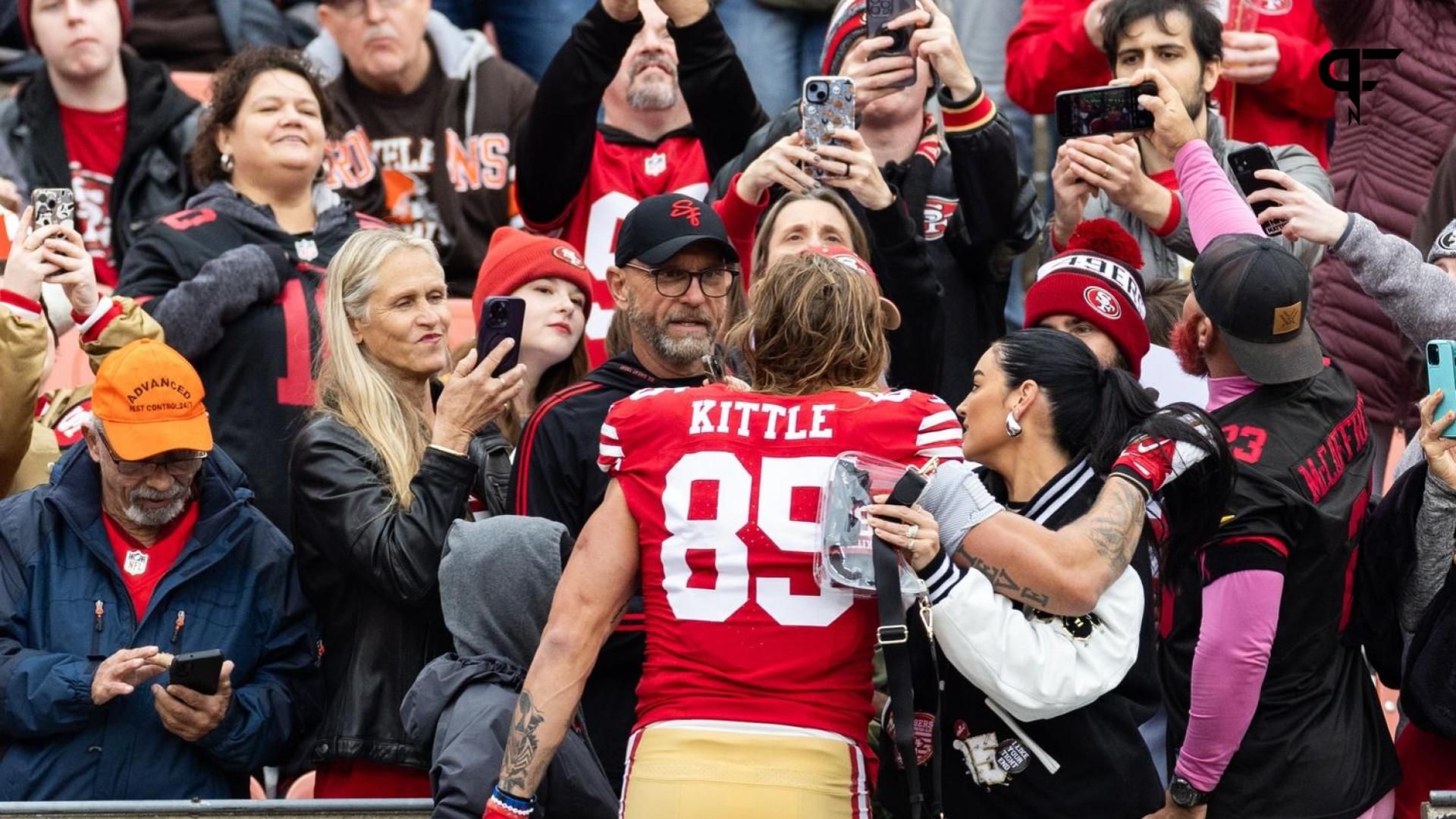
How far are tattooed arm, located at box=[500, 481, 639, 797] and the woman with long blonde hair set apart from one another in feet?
2.64

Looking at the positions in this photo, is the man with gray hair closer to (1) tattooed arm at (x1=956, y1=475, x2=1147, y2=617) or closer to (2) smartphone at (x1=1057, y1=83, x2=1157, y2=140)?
(2) smartphone at (x1=1057, y1=83, x2=1157, y2=140)

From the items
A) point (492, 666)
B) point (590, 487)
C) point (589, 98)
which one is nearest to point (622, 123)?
point (589, 98)

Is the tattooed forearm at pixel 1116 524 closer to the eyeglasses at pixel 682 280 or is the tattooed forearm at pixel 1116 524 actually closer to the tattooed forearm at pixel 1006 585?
the tattooed forearm at pixel 1006 585

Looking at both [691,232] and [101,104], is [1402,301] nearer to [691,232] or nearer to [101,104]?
[691,232]

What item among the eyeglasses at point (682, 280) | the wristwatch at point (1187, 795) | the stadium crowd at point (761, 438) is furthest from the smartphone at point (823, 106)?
the wristwatch at point (1187, 795)

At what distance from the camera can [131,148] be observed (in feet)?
25.9

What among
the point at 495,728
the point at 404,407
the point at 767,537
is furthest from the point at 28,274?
the point at 767,537

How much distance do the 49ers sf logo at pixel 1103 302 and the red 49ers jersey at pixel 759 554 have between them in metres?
1.44

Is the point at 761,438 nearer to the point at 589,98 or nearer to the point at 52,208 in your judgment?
the point at 589,98

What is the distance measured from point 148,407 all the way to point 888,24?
→ 252cm

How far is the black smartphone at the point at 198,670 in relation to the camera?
5020 mm

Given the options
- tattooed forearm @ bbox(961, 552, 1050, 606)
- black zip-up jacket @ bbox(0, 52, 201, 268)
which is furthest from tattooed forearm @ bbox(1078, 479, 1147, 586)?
black zip-up jacket @ bbox(0, 52, 201, 268)

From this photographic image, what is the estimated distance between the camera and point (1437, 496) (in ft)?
15.6

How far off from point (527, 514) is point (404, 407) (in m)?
0.76
